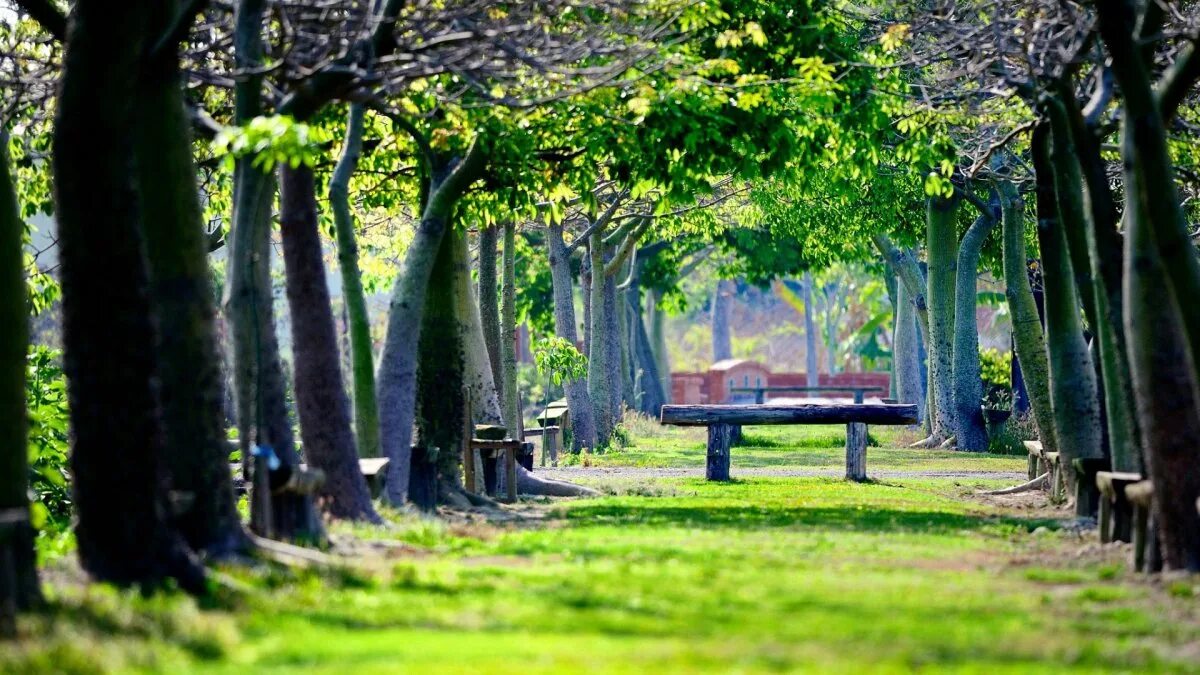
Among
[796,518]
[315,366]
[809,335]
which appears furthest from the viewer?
[809,335]

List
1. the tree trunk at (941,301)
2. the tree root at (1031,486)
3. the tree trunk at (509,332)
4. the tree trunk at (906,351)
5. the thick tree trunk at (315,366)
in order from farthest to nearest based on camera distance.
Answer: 1. the tree trunk at (906,351)
2. the tree trunk at (941,301)
3. the tree trunk at (509,332)
4. the tree root at (1031,486)
5. the thick tree trunk at (315,366)

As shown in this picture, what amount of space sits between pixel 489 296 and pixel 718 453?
3.92m

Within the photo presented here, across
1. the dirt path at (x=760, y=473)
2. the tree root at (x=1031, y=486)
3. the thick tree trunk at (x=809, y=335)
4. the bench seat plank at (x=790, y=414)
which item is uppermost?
the thick tree trunk at (x=809, y=335)

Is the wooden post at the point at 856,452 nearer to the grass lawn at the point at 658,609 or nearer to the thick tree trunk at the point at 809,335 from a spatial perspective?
the grass lawn at the point at 658,609

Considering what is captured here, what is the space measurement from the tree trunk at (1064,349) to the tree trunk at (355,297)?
22.1 ft

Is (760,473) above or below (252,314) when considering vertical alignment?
below

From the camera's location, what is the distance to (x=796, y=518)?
18953mm

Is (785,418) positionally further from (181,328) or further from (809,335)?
(809,335)

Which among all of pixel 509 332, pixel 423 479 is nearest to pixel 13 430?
pixel 423 479

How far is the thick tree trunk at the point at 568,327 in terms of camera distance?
3709 centimetres

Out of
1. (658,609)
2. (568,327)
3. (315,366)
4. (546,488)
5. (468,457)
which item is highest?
(568,327)

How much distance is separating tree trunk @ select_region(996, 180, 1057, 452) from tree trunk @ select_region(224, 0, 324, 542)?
10.1 metres

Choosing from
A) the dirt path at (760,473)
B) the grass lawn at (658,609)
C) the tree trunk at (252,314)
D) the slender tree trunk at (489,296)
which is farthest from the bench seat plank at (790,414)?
the tree trunk at (252,314)

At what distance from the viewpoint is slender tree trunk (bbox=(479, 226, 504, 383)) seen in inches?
1089
